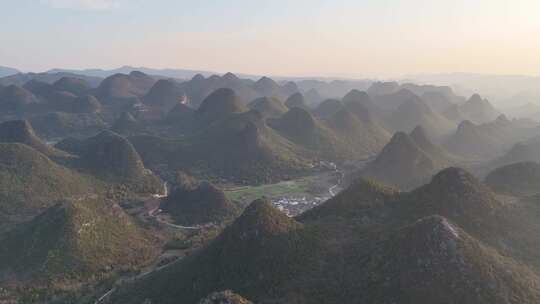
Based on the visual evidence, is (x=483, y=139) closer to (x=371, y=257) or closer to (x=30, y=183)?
(x=371, y=257)

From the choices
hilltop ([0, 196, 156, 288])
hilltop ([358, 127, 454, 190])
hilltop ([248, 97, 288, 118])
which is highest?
hilltop ([248, 97, 288, 118])

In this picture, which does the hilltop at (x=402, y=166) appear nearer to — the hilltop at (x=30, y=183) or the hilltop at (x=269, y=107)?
the hilltop at (x=30, y=183)

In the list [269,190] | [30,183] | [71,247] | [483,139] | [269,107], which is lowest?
[269,190]

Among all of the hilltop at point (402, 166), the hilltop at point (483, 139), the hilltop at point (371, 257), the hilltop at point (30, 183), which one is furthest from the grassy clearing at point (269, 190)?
the hilltop at point (483, 139)

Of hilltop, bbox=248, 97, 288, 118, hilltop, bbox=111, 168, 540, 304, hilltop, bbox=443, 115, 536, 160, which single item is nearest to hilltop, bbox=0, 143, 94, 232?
hilltop, bbox=111, 168, 540, 304

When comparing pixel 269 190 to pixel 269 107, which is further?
pixel 269 107

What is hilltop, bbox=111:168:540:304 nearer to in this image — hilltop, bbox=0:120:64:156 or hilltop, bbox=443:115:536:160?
hilltop, bbox=0:120:64:156

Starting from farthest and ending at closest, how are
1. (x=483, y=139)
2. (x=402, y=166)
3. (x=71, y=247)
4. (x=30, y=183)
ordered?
(x=483, y=139), (x=402, y=166), (x=30, y=183), (x=71, y=247)

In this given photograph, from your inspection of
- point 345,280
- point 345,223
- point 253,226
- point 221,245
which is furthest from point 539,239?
point 221,245

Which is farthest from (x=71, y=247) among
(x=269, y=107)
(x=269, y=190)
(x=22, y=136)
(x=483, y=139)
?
(x=483, y=139)

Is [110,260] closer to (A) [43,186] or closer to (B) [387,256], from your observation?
(A) [43,186]

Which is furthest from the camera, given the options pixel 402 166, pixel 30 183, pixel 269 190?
pixel 402 166
